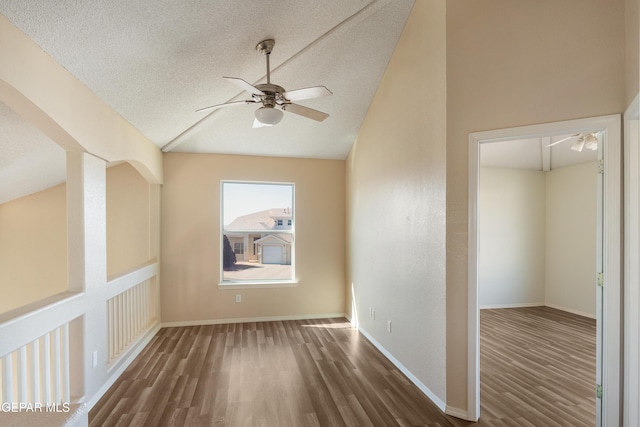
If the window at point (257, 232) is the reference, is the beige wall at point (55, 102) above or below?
above

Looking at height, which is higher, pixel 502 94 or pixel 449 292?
pixel 502 94

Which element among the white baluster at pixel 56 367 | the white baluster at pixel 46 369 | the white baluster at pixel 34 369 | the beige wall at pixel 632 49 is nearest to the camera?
the beige wall at pixel 632 49

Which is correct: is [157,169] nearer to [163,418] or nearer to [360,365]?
[163,418]

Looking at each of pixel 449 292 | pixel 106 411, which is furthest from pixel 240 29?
pixel 106 411

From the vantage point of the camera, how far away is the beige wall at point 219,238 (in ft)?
15.3

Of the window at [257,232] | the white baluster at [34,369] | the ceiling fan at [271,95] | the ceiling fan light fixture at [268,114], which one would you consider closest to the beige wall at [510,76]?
the ceiling fan at [271,95]

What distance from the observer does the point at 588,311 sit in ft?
16.5

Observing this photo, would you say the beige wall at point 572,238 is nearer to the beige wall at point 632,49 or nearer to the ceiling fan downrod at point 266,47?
the beige wall at point 632,49

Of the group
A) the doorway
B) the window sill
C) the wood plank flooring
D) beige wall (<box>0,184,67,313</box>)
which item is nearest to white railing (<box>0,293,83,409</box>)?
the window sill

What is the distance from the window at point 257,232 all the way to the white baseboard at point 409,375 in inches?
69.4

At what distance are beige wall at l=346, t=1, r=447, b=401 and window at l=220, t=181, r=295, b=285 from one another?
1.48m

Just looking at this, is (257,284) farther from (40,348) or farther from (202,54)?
(202,54)

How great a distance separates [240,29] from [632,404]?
3727 millimetres

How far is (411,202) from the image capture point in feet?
9.97
